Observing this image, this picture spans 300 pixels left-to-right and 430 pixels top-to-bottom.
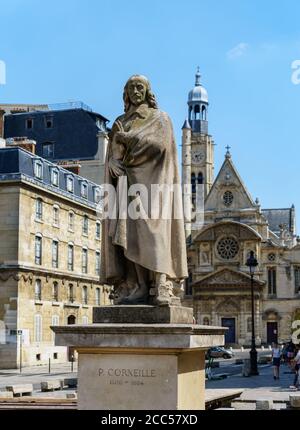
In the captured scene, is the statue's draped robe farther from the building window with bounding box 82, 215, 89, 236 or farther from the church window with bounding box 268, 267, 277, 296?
A: the church window with bounding box 268, 267, 277, 296

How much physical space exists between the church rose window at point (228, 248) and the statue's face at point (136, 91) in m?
73.0

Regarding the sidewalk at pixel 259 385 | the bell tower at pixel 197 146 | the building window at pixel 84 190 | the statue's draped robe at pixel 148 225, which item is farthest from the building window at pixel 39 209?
the bell tower at pixel 197 146

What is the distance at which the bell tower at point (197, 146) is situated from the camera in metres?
102

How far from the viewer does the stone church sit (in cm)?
7812

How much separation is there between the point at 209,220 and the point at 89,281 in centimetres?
3422

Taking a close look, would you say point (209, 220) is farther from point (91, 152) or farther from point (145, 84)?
point (145, 84)

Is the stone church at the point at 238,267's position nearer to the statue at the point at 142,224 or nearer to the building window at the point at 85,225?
the building window at the point at 85,225

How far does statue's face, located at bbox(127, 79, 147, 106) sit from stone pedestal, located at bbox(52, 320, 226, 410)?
2517mm

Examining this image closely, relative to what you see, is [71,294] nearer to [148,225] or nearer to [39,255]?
[39,255]

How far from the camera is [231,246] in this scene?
80875 millimetres

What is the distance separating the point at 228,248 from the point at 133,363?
74.4 m

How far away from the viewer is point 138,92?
8242mm
